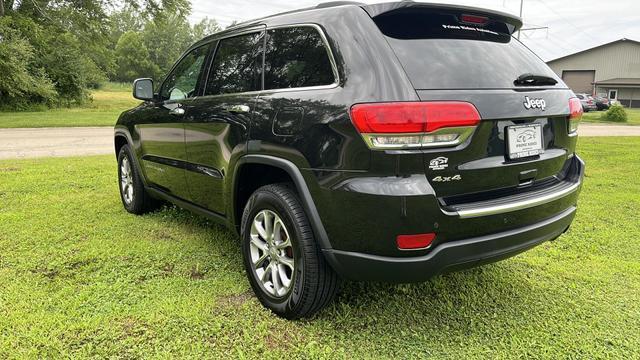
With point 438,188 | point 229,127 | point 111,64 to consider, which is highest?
point 111,64

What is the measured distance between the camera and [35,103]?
78.7 ft

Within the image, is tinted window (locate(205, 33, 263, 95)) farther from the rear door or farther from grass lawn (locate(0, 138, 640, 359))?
grass lawn (locate(0, 138, 640, 359))

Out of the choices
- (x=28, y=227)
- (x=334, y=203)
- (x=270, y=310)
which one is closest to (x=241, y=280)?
(x=270, y=310)

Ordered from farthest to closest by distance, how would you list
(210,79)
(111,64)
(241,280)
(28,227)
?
(111,64), (28,227), (210,79), (241,280)

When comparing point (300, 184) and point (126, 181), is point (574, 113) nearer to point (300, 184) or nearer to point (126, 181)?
point (300, 184)

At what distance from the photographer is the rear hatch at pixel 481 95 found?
2.32 meters

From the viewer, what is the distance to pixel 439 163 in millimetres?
2256

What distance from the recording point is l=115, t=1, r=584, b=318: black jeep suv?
2254mm

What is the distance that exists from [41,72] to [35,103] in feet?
6.56

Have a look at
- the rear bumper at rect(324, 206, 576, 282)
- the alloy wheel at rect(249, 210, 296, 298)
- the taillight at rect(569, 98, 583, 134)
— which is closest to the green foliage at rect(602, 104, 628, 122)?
the taillight at rect(569, 98, 583, 134)

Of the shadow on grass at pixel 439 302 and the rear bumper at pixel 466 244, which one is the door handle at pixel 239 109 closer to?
the rear bumper at pixel 466 244

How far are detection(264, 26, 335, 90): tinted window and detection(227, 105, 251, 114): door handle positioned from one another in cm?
19

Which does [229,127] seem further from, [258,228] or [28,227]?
[28,227]

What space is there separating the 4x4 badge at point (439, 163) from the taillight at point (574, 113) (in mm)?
1141
